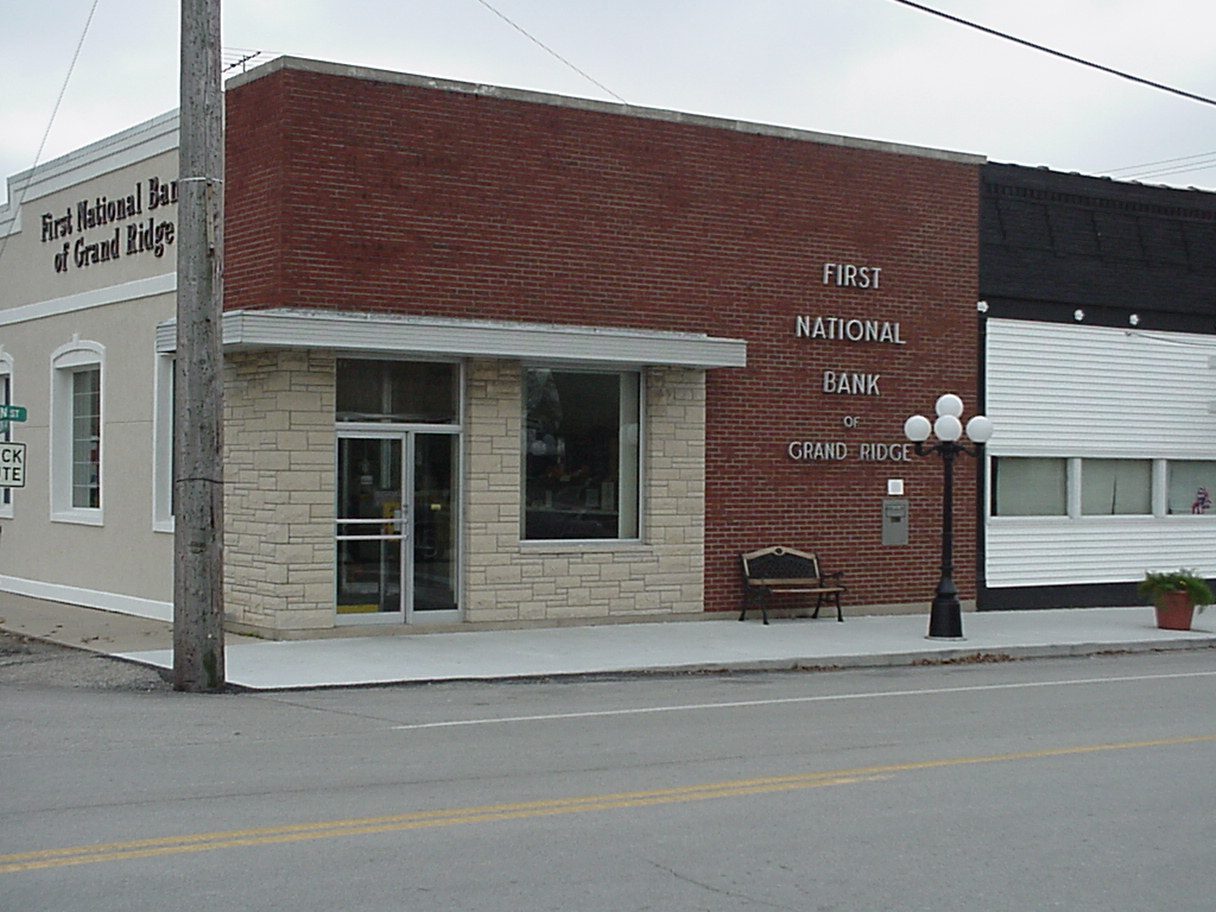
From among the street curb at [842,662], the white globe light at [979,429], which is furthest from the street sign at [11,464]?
the white globe light at [979,429]

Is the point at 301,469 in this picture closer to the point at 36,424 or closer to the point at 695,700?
the point at 695,700

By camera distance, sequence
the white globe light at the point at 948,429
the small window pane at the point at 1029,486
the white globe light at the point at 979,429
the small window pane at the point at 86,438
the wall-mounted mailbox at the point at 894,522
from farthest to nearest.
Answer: the small window pane at the point at 1029,486 → the small window pane at the point at 86,438 → the wall-mounted mailbox at the point at 894,522 → the white globe light at the point at 979,429 → the white globe light at the point at 948,429

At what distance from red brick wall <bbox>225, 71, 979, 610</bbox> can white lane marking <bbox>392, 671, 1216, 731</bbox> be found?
557 centimetres

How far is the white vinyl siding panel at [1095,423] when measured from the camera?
23016 mm

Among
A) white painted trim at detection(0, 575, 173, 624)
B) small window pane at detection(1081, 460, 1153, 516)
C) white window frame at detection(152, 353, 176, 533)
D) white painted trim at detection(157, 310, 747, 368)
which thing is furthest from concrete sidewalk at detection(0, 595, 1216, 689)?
white painted trim at detection(157, 310, 747, 368)

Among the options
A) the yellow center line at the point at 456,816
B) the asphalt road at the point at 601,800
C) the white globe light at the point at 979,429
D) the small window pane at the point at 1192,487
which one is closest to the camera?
the asphalt road at the point at 601,800

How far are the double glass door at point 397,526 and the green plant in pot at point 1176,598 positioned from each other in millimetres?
9797

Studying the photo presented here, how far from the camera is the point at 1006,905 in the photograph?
6.80 metres

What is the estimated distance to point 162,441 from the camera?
64.5 feet

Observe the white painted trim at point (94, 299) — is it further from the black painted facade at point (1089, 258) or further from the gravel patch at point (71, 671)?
the black painted facade at point (1089, 258)

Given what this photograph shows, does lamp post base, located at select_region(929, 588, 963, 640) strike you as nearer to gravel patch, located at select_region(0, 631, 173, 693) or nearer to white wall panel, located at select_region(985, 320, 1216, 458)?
white wall panel, located at select_region(985, 320, 1216, 458)

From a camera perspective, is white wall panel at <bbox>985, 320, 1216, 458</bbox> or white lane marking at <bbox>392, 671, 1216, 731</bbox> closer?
white lane marking at <bbox>392, 671, 1216, 731</bbox>

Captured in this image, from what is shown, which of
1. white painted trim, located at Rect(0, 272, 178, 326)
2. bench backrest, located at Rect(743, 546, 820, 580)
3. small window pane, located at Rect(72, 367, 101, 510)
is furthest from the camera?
small window pane, located at Rect(72, 367, 101, 510)

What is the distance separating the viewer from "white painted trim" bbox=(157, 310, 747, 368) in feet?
53.8
